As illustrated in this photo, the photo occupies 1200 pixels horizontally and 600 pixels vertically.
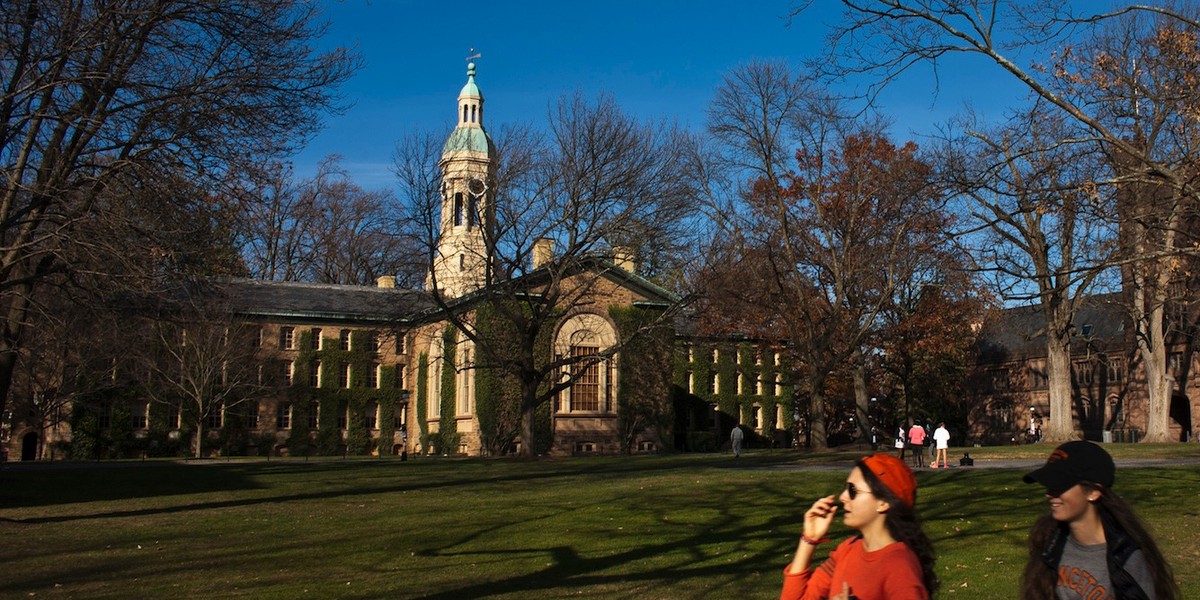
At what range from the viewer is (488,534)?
53.8 ft

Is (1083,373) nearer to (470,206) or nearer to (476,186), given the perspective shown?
(476,186)

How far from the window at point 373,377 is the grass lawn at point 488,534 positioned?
34418 millimetres

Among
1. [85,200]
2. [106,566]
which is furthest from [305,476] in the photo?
[106,566]

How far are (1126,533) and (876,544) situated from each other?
92 cm

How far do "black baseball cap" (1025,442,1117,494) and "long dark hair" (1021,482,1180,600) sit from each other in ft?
0.12

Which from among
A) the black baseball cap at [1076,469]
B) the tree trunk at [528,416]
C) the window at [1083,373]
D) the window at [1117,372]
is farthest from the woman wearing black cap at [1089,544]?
the window at [1083,373]

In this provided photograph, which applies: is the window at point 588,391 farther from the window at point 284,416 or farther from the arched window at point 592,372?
the window at point 284,416

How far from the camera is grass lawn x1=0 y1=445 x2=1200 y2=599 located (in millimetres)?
12023

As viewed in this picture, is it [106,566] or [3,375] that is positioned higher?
[3,375]

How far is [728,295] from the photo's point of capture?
41594 millimetres

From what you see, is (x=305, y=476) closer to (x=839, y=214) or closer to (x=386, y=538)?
(x=386, y=538)

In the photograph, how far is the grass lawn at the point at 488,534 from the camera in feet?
39.4

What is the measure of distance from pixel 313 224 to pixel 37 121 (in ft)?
174

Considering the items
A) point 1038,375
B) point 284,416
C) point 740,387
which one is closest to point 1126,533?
point 284,416
